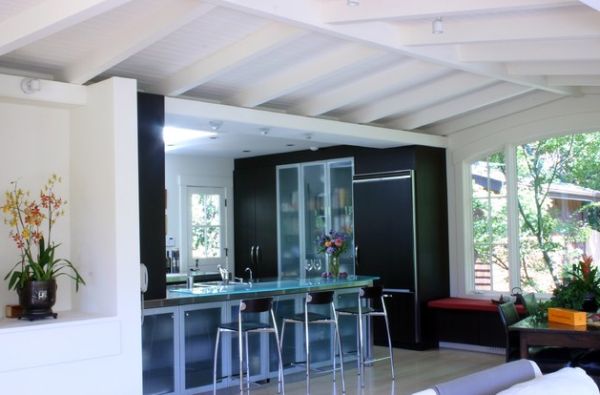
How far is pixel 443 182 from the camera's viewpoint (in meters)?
9.06

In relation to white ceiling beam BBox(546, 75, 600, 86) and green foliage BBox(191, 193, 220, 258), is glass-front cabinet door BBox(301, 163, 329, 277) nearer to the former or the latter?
green foliage BBox(191, 193, 220, 258)

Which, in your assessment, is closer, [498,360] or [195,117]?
[195,117]

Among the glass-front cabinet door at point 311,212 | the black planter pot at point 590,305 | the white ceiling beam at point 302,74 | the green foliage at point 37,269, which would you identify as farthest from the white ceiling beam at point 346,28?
the glass-front cabinet door at point 311,212

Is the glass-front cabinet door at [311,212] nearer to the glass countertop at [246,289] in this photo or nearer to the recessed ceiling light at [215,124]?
the glass countertop at [246,289]

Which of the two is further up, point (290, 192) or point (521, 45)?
point (521, 45)

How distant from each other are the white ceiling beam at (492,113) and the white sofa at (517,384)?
15.8 ft

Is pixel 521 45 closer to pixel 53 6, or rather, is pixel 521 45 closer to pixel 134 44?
pixel 134 44

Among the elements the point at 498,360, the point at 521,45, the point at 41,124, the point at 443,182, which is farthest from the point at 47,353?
the point at 443,182

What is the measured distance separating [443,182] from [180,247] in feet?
12.6

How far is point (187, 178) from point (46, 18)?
20.9 ft

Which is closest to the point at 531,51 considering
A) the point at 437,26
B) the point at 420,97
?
the point at 437,26

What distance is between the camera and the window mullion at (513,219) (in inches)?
334

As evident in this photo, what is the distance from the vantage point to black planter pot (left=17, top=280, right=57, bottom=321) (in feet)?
16.2

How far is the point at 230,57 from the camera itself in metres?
5.50
